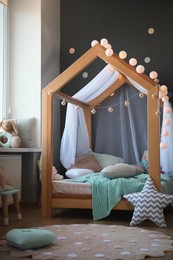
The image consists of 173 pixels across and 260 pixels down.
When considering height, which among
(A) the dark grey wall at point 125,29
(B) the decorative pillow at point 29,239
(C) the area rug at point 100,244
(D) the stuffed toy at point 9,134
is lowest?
(C) the area rug at point 100,244

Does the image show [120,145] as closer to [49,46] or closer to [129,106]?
[129,106]

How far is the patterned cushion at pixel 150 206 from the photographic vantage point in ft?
11.1

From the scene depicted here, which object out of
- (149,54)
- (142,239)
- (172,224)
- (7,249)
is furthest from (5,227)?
(149,54)

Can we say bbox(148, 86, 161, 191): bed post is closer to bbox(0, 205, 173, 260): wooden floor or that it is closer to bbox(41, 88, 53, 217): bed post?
bbox(0, 205, 173, 260): wooden floor

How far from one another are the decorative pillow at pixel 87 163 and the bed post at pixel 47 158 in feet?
3.41

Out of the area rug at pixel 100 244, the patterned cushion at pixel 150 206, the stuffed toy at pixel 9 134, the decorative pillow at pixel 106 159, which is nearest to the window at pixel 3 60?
the stuffed toy at pixel 9 134

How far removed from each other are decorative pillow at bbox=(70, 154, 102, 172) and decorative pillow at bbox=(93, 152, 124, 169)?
0.07 m

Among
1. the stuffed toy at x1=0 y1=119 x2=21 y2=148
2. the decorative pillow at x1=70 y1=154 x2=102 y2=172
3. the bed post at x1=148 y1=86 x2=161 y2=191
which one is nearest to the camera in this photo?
the bed post at x1=148 y1=86 x2=161 y2=191

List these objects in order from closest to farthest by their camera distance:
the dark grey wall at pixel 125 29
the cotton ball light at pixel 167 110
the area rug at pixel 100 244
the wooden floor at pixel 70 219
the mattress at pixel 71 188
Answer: the area rug at pixel 100 244, the wooden floor at pixel 70 219, the mattress at pixel 71 188, the cotton ball light at pixel 167 110, the dark grey wall at pixel 125 29

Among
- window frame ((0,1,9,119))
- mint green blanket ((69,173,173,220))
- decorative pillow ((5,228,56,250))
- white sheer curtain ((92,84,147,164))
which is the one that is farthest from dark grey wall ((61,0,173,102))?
decorative pillow ((5,228,56,250))

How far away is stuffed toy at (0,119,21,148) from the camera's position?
4.64 metres

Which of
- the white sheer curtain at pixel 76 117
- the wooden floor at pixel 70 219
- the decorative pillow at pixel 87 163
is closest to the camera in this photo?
the wooden floor at pixel 70 219

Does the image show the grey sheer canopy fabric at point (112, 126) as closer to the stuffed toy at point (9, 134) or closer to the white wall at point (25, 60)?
the white wall at point (25, 60)

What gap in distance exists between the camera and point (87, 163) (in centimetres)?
496
